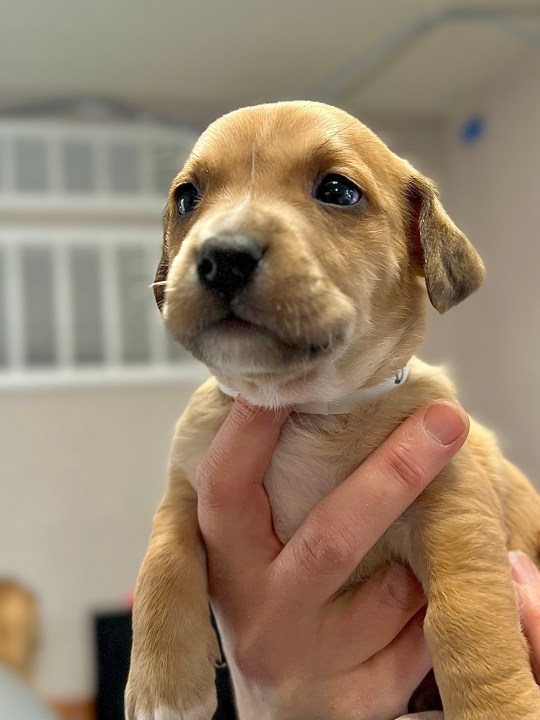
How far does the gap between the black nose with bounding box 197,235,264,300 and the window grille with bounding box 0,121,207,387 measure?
3.00 metres

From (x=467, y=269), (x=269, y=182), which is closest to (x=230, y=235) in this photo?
(x=269, y=182)

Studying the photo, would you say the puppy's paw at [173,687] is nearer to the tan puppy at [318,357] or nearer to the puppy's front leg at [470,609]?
the tan puppy at [318,357]

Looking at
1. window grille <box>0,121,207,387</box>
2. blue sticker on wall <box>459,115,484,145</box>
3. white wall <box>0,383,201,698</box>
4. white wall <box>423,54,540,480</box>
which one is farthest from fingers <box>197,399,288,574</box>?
blue sticker on wall <box>459,115,484,145</box>

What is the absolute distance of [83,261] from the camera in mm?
4012

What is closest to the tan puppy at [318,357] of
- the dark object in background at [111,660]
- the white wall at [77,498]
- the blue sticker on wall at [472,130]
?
the dark object in background at [111,660]

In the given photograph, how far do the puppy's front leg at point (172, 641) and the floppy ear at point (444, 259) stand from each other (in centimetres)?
65

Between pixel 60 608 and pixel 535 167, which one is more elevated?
pixel 535 167

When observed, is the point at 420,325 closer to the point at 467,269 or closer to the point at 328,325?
the point at 467,269

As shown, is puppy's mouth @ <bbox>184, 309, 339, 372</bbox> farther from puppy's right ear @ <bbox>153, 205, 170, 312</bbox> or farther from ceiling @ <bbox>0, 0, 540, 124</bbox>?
ceiling @ <bbox>0, 0, 540, 124</bbox>

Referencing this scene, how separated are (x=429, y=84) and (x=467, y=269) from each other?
3.12 metres

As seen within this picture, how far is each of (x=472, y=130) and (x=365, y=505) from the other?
3.37m

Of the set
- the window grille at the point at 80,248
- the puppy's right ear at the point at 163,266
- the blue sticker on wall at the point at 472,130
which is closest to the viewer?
the puppy's right ear at the point at 163,266

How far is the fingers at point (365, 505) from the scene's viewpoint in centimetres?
124

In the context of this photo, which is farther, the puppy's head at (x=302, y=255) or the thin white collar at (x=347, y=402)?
the thin white collar at (x=347, y=402)
